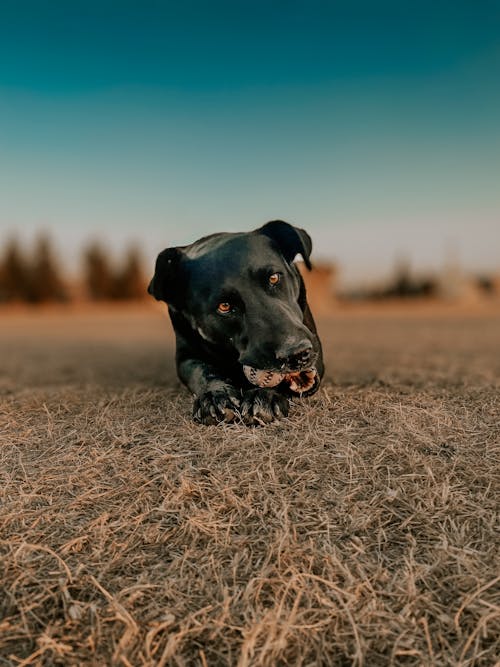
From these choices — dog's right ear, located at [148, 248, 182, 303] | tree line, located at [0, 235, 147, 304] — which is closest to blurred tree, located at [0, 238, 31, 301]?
tree line, located at [0, 235, 147, 304]

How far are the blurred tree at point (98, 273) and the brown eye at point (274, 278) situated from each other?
54005mm

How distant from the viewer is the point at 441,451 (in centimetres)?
315

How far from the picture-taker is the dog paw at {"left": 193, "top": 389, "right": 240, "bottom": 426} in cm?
358

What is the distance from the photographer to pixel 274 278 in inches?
152

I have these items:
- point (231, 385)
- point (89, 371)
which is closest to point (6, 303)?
point (89, 371)

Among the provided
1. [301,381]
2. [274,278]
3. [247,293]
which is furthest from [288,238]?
[301,381]

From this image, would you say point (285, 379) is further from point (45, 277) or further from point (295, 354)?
point (45, 277)

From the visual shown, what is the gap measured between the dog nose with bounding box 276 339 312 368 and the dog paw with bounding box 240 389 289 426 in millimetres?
362

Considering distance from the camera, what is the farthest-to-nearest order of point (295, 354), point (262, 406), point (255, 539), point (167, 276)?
point (167, 276), point (262, 406), point (295, 354), point (255, 539)

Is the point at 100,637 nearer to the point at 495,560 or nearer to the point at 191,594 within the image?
the point at 191,594

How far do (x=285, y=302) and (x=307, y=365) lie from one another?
582mm

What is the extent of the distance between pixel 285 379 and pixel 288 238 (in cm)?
114

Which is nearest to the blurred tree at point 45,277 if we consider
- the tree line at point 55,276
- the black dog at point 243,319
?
the tree line at point 55,276

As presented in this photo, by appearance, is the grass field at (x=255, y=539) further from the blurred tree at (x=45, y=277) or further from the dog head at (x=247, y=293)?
the blurred tree at (x=45, y=277)
